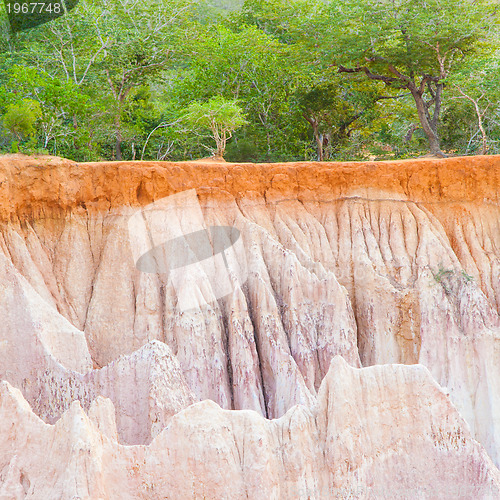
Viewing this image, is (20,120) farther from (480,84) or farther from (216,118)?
(480,84)

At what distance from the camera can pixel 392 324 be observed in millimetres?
17266

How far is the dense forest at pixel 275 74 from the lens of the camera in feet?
81.0

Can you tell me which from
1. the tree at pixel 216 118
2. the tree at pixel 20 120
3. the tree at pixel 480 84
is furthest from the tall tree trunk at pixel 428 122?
the tree at pixel 20 120

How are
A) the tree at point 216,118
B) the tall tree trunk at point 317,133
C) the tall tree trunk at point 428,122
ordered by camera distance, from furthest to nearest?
the tall tree trunk at point 317,133 → the tall tree trunk at point 428,122 → the tree at point 216,118

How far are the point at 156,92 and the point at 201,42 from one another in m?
13.6

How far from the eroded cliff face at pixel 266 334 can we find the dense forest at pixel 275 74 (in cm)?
585

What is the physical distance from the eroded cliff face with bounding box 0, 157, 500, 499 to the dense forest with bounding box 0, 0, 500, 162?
585 cm

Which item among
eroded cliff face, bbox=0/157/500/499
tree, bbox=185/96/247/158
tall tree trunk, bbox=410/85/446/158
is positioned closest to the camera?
eroded cliff face, bbox=0/157/500/499

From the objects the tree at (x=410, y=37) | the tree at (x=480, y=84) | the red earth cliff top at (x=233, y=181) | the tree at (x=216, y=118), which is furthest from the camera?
the tree at (x=410, y=37)

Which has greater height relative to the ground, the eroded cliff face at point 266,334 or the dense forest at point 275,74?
the dense forest at point 275,74

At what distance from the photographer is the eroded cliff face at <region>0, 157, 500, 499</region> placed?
10.6 meters

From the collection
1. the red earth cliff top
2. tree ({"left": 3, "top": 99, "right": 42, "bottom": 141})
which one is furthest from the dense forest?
the red earth cliff top

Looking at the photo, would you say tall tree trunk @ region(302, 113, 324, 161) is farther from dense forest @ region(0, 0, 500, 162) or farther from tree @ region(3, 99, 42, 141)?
tree @ region(3, 99, 42, 141)

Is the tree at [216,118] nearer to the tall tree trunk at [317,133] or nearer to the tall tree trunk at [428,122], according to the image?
the tall tree trunk at [317,133]
